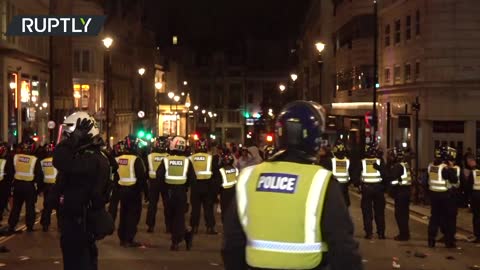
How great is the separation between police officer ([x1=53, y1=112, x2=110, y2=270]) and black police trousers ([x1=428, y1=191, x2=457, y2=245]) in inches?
348

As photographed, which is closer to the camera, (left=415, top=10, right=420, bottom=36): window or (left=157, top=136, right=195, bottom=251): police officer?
(left=157, top=136, right=195, bottom=251): police officer

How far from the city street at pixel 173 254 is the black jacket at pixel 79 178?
171 inches

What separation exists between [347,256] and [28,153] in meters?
13.2

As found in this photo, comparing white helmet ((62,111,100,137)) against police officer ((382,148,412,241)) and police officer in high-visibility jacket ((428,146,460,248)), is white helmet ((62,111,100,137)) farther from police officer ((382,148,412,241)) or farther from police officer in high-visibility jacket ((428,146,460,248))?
police officer ((382,148,412,241))

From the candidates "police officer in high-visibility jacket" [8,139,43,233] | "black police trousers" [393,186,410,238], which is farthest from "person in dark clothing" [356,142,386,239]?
"police officer in high-visibility jacket" [8,139,43,233]

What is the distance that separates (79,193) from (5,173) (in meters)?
9.29

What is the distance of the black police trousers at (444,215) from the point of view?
14.5 m

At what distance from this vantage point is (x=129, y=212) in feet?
45.8

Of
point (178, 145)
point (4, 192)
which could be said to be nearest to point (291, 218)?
point (178, 145)

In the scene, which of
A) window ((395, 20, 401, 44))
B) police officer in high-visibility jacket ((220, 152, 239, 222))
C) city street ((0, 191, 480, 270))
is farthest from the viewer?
window ((395, 20, 401, 44))

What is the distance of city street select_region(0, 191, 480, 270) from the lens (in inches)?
469

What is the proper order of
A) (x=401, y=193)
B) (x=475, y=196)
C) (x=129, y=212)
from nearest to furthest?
1. (x=129, y=212)
2. (x=475, y=196)
3. (x=401, y=193)

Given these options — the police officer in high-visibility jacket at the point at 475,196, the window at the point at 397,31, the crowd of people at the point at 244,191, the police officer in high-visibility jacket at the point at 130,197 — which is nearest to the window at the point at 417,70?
the window at the point at 397,31

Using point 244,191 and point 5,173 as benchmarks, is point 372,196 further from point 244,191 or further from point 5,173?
point 244,191
